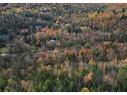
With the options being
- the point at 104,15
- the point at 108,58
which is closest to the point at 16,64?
the point at 108,58

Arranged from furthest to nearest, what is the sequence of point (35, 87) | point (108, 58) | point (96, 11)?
point (96, 11), point (108, 58), point (35, 87)

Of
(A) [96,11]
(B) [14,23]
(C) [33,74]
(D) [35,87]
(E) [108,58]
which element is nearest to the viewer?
(D) [35,87]

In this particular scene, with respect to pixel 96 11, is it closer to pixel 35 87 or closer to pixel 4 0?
pixel 4 0

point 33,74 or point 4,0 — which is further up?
point 4,0

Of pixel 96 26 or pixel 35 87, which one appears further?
pixel 96 26

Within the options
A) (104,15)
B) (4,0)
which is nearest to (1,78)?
(4,0)

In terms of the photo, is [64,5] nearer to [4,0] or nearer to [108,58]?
[4,0]
